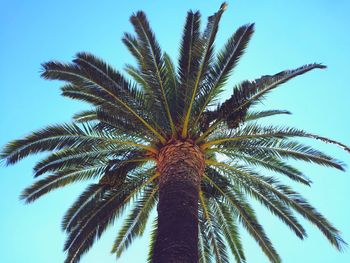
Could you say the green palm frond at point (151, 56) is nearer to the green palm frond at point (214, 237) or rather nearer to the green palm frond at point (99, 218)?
the green palm frond at point (99, 218)

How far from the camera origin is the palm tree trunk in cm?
715

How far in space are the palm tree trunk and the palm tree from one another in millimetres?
50

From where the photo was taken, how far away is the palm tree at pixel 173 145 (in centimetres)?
1054

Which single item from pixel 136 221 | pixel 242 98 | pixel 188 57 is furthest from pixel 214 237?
pixel 188 57

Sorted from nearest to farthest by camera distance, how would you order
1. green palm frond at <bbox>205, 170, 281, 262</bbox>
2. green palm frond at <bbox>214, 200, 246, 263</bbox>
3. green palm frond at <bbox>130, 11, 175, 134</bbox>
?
green palm frond at <bbox>130, 11, 175, 134</bbox>
green palm frond at <bbox>205, 170, 281, 262</bbox>
green palm frond at <bbox>214, 200, 246, 263</bbox>

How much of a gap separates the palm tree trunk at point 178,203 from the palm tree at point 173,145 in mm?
50

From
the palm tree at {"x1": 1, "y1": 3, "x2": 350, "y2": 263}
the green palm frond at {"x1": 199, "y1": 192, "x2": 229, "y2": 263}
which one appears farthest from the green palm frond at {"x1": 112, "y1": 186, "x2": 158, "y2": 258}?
the green palm frond at {"x1": 199, "y1": 192, "x2": 229, "y2": 263}

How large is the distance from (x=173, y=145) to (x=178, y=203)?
7.68ft

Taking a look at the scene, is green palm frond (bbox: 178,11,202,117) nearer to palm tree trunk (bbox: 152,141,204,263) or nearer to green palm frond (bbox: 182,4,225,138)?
green palm frond (bbox: 182,4,225,138)

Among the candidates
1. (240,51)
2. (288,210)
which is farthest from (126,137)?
(288,210)

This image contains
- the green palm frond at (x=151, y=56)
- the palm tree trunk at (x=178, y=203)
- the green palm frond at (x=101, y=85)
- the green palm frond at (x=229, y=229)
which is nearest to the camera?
the palm tree trunk at (x=178, y=203)

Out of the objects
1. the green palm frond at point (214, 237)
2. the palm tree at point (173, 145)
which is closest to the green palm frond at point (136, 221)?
the palm tree at point (173, 145)

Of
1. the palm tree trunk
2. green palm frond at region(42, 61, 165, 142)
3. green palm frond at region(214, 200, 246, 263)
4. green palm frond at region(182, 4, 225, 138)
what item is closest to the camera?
the palm tree trunk

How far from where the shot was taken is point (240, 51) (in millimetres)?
10844
